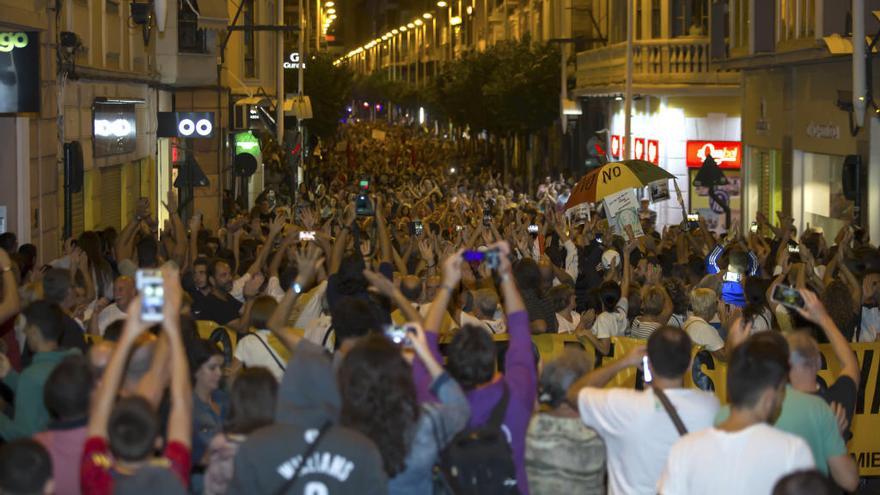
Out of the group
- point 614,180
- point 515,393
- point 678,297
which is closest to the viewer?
point 515,393

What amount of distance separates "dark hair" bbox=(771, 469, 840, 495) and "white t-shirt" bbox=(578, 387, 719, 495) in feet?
4.47

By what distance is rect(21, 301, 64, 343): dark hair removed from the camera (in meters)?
7.74

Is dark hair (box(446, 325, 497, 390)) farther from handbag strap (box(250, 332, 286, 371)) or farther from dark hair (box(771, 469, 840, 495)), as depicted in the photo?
handbag strap (box(250, 332, 286, 371))

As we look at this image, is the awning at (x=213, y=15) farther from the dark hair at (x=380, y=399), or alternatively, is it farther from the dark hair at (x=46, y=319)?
the dark hair at (x=380, y=399)

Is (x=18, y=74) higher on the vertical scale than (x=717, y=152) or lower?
higher

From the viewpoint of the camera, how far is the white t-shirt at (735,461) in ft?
19.8

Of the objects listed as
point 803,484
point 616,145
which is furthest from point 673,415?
point 616,145

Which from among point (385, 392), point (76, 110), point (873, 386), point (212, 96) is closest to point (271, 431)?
point (385, 392)

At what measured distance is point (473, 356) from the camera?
6910mm

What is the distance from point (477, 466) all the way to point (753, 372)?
119 cm

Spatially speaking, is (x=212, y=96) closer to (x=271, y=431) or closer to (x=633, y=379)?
(x=633, y=379)

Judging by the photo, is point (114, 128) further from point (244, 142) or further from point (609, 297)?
point (609, 297)

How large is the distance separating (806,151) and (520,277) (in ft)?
60.9

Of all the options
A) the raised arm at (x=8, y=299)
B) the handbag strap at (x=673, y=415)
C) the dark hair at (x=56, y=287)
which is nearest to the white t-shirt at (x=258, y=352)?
the dark hair at (x=56, y=287)
